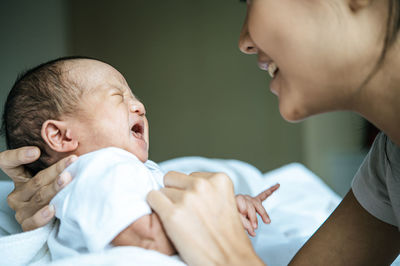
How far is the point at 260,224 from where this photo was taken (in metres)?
1.41

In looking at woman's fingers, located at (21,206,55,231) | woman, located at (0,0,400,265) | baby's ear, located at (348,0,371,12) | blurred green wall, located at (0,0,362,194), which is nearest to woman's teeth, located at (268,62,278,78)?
woman, located at (0,0,400,265)

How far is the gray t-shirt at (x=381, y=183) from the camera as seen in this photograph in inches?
33.4

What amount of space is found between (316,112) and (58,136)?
25.1 inches

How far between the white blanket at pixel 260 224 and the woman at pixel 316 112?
58 millimetres

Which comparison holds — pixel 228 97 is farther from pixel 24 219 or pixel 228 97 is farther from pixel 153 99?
pixel 24 219

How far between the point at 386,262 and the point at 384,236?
8cm

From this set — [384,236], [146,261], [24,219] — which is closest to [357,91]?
[384,236]

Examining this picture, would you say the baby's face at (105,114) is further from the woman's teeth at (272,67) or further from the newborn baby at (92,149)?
the woman's teeth at (272,67)

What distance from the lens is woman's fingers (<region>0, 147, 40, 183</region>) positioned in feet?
2.97

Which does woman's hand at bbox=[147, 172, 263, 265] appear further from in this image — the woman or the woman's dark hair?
the woman's dark hair

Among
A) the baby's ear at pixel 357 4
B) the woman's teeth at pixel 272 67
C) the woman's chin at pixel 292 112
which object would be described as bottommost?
the woman's chin at pixel 292 112

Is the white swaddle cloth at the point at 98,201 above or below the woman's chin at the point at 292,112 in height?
below

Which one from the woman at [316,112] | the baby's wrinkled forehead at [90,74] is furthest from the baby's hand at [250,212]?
the baby's wrinkled forehead at [90,74]

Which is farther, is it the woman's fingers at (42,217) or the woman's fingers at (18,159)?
the woman's fingers at (18,159)
